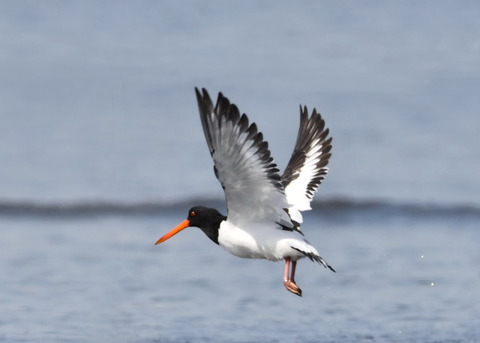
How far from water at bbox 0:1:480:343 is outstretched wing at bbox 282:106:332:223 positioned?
153 centimetres

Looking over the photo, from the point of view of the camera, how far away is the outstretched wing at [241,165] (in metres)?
7.45

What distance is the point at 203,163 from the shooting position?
55.0ft

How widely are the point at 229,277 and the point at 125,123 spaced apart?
23.1 ft

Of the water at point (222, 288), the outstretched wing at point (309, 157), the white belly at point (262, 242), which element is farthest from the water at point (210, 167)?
the white belly at point (262, 242)

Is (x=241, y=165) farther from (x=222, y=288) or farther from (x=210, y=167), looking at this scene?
(x=210, y=167)

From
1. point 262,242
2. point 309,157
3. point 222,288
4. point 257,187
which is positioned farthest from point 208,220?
point 222,288

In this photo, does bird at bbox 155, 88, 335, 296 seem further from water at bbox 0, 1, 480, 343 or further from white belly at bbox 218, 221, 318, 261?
water at bbox 0, 1, 480, 343

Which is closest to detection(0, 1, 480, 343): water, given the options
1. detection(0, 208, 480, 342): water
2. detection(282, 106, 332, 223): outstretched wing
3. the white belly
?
detection(0, 208, 480, 342): water

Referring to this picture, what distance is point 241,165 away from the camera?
775cm

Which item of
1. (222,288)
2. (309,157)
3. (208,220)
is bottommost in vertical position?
(208,220)

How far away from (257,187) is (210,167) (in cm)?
865

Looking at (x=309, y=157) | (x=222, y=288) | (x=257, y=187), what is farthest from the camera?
(x=222, y=288)

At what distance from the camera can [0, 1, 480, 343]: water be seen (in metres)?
10.8

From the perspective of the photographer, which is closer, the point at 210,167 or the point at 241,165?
the point at 241,165
